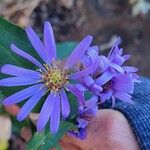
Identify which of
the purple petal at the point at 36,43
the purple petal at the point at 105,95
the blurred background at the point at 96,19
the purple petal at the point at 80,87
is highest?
the blurred background at the point at 96,19

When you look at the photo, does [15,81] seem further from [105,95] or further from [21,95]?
[105,95]

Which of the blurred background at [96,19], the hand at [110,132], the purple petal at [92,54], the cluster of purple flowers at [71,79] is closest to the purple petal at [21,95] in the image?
the cluster of purple flowers at [71,79]

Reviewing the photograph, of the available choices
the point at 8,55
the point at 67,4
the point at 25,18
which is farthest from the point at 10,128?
the point at 8,55

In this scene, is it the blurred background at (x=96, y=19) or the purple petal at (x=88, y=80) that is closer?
the purple petal at (x=88, y=80)

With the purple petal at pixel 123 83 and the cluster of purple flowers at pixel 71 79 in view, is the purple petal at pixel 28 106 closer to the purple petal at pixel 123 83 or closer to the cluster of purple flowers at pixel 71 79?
the cluster of purple flowers at pixel 71 79

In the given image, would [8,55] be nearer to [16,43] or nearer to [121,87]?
[16,43]

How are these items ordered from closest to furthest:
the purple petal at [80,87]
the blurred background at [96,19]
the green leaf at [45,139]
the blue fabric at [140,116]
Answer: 1. the purple petal at [80,87]
2. the green leaf at [45,139]
3. the blue fabric at [140,116]
4. the blurred background at [96,19]

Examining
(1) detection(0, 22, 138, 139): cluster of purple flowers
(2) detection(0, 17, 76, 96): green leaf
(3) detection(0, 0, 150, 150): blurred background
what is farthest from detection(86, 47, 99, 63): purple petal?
(3) detection(0, 0, 150, 150): blurred background

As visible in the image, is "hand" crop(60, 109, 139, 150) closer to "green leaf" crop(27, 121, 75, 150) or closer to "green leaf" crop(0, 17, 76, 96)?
"green leaf" crop(27, 121, 75, 150)
